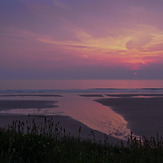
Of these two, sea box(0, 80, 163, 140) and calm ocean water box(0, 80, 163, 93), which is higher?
calm ocean water box(0, 80, 163, 93)

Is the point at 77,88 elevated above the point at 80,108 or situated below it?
above

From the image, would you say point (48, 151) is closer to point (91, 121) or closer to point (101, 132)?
point (101, 132)

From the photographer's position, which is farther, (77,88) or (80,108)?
(77,88)

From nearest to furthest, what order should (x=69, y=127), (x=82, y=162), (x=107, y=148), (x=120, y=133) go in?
(x=82, y=162), (x=107, y=148), (x=120, y=133), (x=69, y=127)

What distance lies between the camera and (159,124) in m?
12.5

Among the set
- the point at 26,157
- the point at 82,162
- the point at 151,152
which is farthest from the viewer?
the point at 151,152

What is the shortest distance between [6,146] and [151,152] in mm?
3551

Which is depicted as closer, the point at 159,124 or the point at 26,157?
the point at 26,157

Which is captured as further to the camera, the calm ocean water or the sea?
the calm ocean water

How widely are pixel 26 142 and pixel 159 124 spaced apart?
9.92m

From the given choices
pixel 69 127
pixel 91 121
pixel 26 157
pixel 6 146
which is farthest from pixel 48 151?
pixel 91 121

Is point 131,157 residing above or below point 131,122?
below

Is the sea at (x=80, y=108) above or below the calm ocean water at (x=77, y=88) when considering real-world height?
below

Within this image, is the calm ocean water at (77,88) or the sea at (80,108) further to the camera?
the calm ocean water at (77,88)
